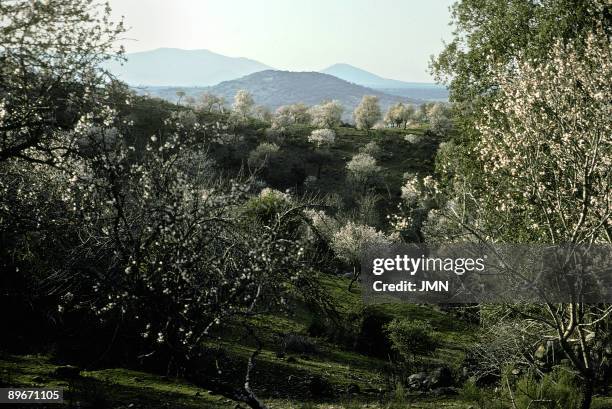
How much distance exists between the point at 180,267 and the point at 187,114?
100.0 meters

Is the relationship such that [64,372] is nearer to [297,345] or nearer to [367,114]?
[297,345]

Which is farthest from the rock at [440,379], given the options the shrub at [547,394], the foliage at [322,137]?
the foliage at [322,137]

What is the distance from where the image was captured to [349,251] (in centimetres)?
5212

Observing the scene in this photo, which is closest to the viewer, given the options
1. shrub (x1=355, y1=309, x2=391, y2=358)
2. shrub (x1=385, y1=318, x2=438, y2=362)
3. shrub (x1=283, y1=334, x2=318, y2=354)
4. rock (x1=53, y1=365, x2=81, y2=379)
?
rock (x1=53, y1=365, x2=81, y2=379)

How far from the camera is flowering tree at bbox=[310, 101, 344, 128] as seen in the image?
141175 mm

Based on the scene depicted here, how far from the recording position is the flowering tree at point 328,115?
5558 inches

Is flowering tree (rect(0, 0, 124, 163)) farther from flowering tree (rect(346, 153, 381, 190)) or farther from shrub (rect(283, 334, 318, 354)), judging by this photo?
A: flowering tree (rect(346, 153, 381, 190))

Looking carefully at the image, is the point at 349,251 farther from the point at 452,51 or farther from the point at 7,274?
→ the point at 7,274

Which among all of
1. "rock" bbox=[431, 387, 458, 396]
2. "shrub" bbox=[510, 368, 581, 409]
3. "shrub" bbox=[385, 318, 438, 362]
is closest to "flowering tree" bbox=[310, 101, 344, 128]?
"shrub" bbox=[385, 318, 438, 362]

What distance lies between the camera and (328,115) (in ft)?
470

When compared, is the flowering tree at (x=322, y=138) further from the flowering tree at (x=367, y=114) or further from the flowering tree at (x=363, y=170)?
the flowering tree at (x=367, y=114)

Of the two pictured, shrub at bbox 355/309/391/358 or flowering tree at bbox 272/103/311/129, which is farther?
flowering tree at bbox 272/103/311/129

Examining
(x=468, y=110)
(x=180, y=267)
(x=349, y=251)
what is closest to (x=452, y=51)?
(x=468, y=110)

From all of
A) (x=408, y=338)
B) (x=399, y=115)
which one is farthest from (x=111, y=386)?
(x=399, y=115)
